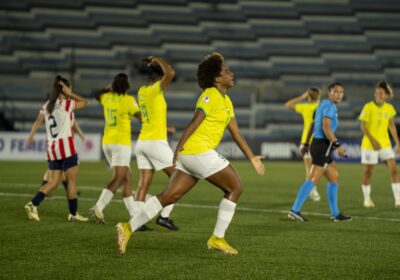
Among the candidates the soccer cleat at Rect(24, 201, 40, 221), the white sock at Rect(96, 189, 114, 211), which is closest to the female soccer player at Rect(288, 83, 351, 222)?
the white sock at Rect(96, 189, 114, 211)

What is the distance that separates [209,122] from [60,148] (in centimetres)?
357

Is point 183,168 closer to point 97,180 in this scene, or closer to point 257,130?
point 97,180

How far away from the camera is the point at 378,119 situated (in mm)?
14453

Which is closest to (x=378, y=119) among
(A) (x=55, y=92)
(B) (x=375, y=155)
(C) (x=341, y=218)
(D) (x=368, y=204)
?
(B) (x=375, y=155)

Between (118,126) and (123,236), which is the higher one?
(118,126)

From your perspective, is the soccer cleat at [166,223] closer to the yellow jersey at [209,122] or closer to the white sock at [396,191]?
the yellow jersey at [209,122]

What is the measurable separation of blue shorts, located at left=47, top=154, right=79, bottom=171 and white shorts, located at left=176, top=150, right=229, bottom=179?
3.39 m

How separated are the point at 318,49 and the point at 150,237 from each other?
119 feet

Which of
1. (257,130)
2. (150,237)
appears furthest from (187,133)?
(257,130)

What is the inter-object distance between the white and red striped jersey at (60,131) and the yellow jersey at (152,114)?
143 cm

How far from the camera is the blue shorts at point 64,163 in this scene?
10.7m

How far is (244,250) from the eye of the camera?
8.26 meters

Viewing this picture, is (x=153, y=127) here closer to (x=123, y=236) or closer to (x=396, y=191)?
(x=123, y=236)

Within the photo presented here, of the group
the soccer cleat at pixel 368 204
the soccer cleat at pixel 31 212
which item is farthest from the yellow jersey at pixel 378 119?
the soccer cleat at pixel 31 212
